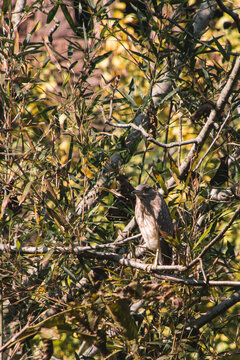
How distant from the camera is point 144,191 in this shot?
2.96m

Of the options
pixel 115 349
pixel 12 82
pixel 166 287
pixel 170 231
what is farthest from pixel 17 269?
pixel 170 231

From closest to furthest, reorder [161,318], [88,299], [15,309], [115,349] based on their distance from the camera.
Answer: [88,299] → [115,349] → [161,318] → [15,309]

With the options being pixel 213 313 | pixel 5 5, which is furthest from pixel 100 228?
pixel 5 5

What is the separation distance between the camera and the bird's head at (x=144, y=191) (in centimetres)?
284

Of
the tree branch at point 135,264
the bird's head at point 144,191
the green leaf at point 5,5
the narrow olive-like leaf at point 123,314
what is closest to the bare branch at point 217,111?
the bird's head at point 144,191

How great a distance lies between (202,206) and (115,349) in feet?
2.92

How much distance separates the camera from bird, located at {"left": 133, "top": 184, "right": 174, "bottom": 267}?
2.75 m

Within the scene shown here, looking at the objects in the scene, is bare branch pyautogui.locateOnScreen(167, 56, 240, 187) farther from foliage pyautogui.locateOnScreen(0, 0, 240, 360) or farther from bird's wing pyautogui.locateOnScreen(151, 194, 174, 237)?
bird's wing pyautogui.locateOnScreen(151, 194, 174, 237)

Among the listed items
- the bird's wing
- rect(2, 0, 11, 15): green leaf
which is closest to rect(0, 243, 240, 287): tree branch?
the bird's wing

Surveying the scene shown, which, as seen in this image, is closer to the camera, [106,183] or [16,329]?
[16,329]

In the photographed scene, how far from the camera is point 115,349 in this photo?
6.97ft

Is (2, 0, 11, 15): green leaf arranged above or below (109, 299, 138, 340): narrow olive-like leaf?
above

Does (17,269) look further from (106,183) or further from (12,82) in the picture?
(12,82)

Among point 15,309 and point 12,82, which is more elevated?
point 12,82
